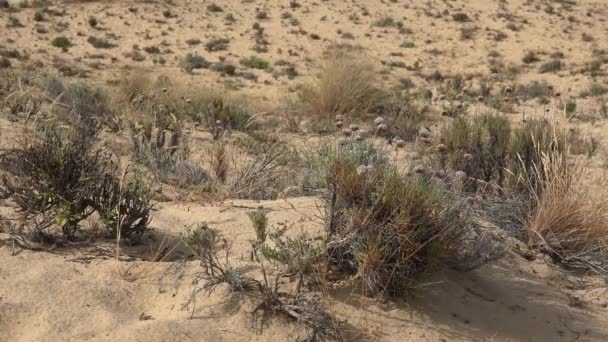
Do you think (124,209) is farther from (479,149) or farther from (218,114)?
(218,114)

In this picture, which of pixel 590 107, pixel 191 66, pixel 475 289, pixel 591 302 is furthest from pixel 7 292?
pixel 191 66

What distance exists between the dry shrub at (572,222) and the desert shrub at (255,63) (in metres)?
11.3

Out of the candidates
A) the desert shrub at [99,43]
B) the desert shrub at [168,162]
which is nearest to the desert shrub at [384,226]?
the desert shrub at [168,162]

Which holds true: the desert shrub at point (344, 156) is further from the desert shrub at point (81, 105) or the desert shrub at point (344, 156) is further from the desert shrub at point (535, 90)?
the desert shrub at point (535, 90)

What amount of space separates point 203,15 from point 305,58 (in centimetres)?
516

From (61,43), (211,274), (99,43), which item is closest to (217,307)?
(211,274)

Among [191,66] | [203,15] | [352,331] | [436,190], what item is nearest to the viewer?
[352,331]

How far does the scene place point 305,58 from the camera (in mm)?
15891

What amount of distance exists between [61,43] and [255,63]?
15.2ft

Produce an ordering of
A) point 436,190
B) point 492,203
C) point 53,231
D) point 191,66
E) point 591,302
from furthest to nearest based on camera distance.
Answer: point 191,66
point 492,203
point 591,302
point 53,231
point 436,190

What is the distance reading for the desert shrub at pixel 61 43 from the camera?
1508 centimetres

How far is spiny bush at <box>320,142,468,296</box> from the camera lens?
9.63 ft

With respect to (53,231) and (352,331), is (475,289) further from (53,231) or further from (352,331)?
(53,231)

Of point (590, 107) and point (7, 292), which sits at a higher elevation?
point (7, 292)
